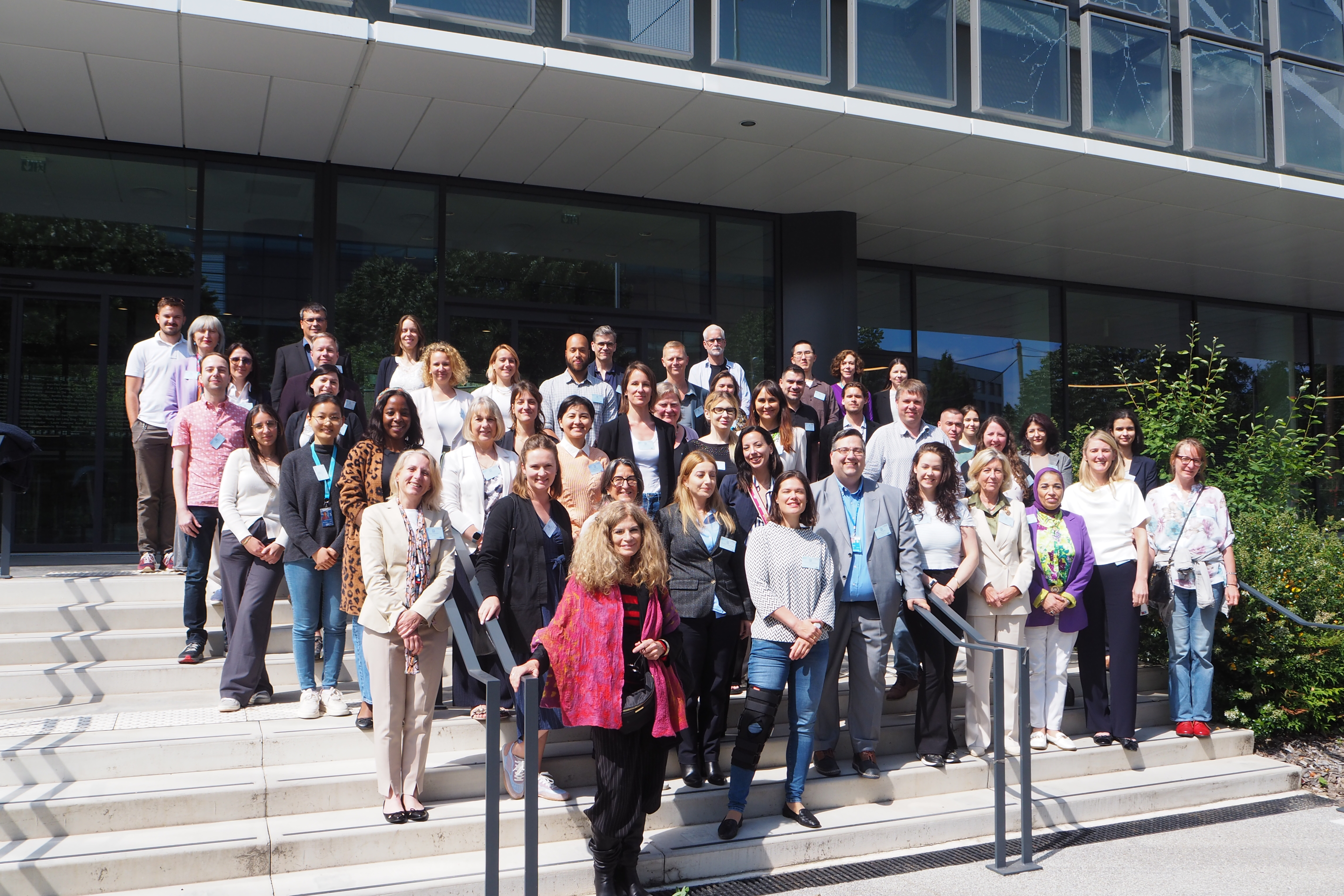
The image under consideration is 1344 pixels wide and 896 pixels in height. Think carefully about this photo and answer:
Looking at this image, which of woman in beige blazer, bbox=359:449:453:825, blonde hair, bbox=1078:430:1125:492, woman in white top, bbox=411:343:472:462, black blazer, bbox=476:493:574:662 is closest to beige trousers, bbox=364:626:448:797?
woman in beige blazer, bbox=359:449:453:825

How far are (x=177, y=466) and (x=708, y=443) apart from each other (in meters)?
3.20

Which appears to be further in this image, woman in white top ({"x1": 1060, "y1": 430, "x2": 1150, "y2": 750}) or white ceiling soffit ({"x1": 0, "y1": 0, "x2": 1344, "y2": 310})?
white ceiling soffit ({"x1": 0, "y1": 0, "x2": 1344, "y2": 310})

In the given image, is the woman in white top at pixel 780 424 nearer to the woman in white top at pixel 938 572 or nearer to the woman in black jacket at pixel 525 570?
the woman in white top at pixel 938 572

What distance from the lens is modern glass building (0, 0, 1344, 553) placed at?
715cm

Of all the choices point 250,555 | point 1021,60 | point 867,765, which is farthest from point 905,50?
point 250,555

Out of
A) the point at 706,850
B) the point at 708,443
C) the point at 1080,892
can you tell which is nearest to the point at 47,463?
the point at 708,443

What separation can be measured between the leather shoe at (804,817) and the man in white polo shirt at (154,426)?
4.62 metres

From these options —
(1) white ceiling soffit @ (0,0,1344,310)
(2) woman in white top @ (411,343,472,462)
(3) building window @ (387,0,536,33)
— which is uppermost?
(3) building window @ (387,0,536,33)

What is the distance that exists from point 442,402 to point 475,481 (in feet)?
3.73

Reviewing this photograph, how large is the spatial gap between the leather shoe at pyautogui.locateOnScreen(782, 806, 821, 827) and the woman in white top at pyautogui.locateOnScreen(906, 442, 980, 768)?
0.97m

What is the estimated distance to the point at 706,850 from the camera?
4.61 meters

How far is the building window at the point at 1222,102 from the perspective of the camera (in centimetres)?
920

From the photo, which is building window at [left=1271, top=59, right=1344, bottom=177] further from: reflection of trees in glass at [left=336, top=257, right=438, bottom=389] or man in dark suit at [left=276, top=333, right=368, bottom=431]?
man in dark suit at [left=276, top=333, right=368, bottom=431]

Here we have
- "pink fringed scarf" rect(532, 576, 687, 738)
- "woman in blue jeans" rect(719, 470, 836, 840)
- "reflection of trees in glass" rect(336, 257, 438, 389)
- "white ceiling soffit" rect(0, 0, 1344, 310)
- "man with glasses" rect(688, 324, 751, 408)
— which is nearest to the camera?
"pink fringed scarf" rect(532, 576, 687, 738)
